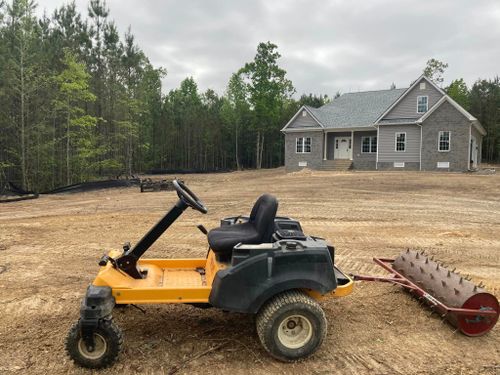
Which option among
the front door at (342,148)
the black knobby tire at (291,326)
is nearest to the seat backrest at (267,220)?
the black knobby tire at (291,326)

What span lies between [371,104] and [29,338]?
97.4 ft

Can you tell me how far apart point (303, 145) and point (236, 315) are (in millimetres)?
26923

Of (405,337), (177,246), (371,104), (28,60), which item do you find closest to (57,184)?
(28,60)

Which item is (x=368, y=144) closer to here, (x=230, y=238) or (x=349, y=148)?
(x=349, y=148)

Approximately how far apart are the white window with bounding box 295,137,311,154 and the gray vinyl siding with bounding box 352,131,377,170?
10.9 ft

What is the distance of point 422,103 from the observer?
2612 centimetres

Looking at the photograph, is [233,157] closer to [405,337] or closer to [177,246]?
[177,246]

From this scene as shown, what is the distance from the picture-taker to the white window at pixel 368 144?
92.7 ft

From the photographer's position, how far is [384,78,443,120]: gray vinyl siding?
84.4 ft

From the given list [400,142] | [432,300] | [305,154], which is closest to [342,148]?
[305,154]

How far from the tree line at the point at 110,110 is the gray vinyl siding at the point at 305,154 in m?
11.3

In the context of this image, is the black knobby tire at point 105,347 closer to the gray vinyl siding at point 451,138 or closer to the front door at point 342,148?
the gray vinyl siding at point 451,138

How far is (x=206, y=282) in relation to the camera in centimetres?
378

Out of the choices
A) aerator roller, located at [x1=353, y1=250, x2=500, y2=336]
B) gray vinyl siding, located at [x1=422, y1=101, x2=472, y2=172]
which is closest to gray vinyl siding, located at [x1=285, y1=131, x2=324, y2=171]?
gray vinyl siding, located at [x1=422, y1=101, x2=472, y2=172]
